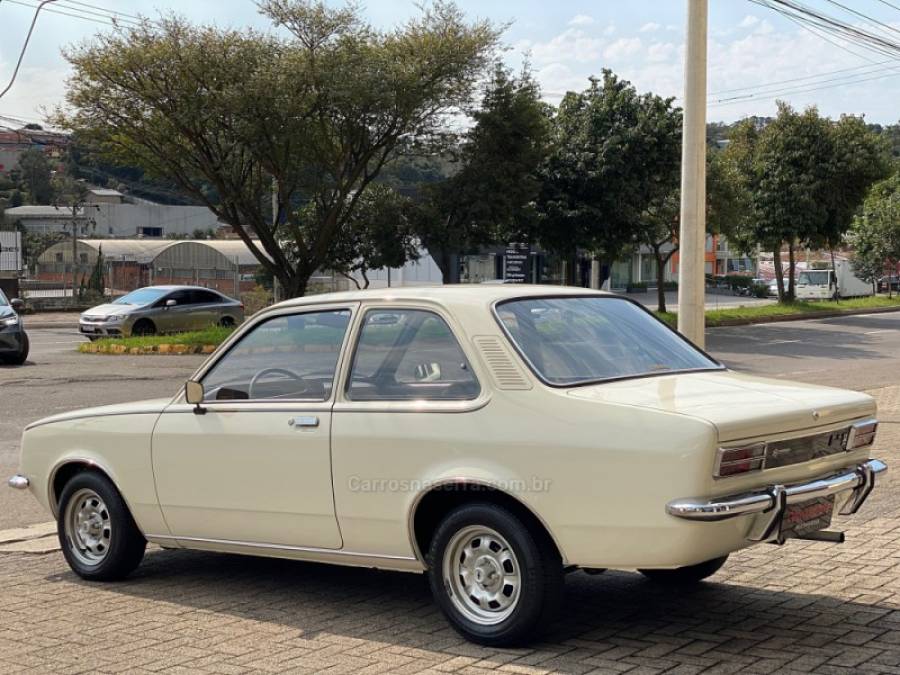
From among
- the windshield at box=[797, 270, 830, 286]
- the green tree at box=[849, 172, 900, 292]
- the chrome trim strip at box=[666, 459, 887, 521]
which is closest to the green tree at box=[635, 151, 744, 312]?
the green tree at box=[849, 172, 900, 292]

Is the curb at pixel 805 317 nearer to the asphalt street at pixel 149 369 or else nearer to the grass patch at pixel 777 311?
the grass patch at pixel 777 311

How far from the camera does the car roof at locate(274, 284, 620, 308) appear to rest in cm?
572

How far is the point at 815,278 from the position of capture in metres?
63.2

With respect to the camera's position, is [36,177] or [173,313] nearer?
[173,313]

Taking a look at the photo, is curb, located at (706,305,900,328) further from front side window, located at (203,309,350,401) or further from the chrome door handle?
the chrome door handle

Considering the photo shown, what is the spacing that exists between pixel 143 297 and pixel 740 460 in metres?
26.9

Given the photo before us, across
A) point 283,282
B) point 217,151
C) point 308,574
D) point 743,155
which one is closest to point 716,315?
point 743,155

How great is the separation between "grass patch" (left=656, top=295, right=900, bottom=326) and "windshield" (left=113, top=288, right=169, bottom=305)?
46.6ft

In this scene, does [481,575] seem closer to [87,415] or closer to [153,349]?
[87,415]

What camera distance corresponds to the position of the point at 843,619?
5625 mm

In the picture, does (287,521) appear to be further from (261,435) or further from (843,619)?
(843,619)

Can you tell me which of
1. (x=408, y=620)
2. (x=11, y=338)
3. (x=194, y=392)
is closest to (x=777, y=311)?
(x=11, y=338)

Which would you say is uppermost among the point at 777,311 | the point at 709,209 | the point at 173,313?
the point at 709,209

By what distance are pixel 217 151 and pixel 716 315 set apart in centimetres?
1905
